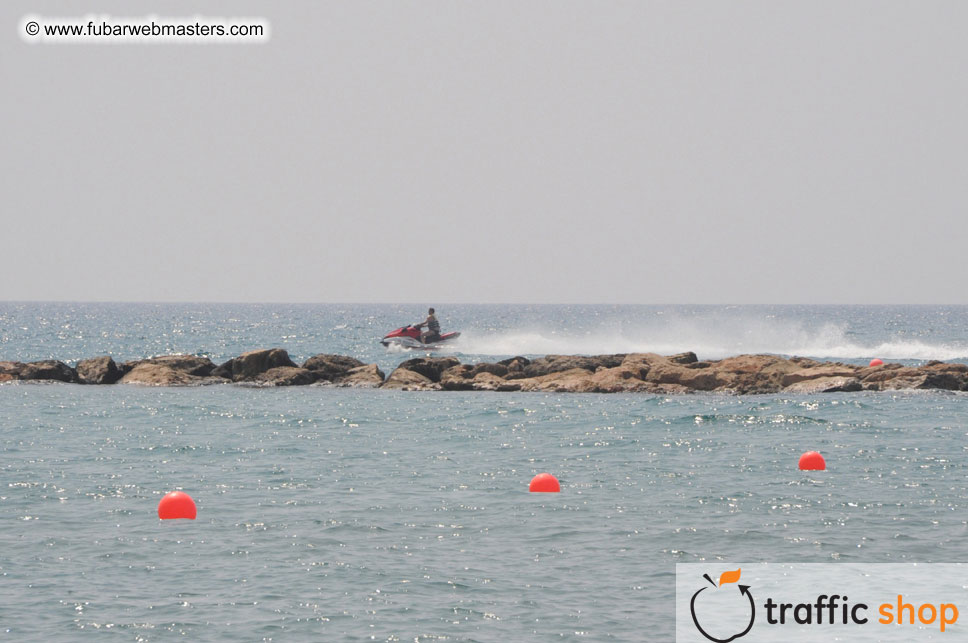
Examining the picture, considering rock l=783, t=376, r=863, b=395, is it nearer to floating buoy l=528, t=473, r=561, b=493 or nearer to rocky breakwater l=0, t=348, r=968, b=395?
rocky breakwater l=0, t=348, r=968, b=395

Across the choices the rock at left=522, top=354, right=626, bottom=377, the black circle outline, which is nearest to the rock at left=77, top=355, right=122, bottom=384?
the rock at left=522, top=354, right=626, bottom=377

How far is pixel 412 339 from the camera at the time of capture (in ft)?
208

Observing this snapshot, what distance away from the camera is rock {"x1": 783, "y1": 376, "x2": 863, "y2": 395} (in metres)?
37.0

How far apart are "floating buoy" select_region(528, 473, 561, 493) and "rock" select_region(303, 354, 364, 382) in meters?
24.1

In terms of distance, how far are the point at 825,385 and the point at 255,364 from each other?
22563mm

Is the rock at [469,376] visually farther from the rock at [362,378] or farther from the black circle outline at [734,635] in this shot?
the black circle outline at [734,635]

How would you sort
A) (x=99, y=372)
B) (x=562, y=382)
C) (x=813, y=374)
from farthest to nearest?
(x=99, y=372)
(x=562, y=382)
(x=813, y=374)

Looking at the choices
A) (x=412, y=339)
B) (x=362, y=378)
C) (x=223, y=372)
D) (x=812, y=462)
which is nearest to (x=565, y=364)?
(x=362, y=378)

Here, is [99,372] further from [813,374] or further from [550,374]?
[813,374]

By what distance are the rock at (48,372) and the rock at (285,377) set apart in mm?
8193

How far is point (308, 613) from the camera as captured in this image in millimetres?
12047

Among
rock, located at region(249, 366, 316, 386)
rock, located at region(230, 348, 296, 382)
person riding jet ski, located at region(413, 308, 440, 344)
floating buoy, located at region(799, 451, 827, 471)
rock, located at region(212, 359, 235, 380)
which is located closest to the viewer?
floating buoy, located at region(799, 451, 827, 471)

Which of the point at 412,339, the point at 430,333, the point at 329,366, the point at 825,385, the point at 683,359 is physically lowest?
the point at 825,385

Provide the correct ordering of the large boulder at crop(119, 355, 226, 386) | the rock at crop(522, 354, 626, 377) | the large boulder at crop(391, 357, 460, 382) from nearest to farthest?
the large boulder at crop(391, 357, 460, 382) < the rock at crop(522, 354, 626, 377) < the large boulder at crop(119, 355, 226, 386)
